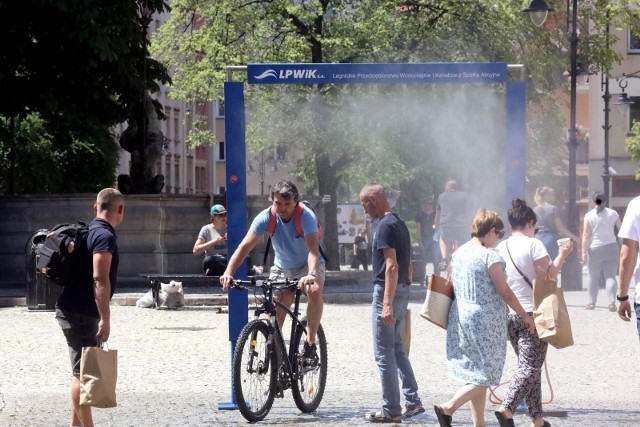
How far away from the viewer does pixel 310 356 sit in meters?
11.3

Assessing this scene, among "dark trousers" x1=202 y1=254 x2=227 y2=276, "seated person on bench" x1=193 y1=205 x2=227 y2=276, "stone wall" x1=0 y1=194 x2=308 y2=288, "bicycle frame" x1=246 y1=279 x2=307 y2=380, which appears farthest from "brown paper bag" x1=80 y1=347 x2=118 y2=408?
"stone wall" x1=0 y1=194 x2=308 y2=288

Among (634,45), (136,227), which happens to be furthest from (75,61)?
(634,45)

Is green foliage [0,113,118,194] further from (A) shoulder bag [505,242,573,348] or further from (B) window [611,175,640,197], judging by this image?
(A) shoulder bag [505,242,573,348]

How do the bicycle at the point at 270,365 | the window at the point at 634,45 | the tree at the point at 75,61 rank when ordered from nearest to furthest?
the bicycle at the point at 270,365 → the tree at the point at 75,61 → the window at the point at 634,45

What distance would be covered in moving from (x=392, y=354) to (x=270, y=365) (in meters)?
0.85

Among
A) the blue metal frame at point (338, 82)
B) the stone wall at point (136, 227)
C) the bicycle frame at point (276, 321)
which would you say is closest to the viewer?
the bicycle frame at point (276, 321)

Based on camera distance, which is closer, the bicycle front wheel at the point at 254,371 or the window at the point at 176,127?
the bicycle front wheel at the point at 254,371

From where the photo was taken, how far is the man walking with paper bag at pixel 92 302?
923 centimetres

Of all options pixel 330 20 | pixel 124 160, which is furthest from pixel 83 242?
pixel 124 160

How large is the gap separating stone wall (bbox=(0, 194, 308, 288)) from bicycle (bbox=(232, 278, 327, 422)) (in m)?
17.1

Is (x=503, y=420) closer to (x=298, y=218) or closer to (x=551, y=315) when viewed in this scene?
(x=551, y=315)

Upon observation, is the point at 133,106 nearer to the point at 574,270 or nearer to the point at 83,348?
the point at 574,270

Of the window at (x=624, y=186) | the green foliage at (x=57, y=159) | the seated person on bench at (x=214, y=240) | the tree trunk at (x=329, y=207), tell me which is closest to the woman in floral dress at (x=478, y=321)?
the seated person on bench at (x=214, y=240)

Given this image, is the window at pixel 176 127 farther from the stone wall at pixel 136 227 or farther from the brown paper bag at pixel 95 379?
the brown paper bag at pixel 95 379
